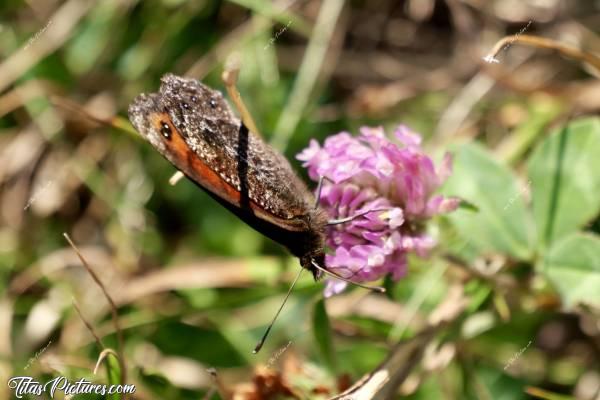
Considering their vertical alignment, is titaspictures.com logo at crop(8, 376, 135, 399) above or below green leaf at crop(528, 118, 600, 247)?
above

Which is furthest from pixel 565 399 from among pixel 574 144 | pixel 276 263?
pixel 276 263

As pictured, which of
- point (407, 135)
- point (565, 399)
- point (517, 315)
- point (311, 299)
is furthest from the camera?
point (311, 299)

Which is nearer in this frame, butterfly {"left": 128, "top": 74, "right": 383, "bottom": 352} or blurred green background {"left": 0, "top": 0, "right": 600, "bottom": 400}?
butterfly {"left": 128, "top": 74, "right": 383, "bottom": 352}

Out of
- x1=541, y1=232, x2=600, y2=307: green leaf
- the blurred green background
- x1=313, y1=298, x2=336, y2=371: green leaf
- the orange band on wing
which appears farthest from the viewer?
the blurred green background

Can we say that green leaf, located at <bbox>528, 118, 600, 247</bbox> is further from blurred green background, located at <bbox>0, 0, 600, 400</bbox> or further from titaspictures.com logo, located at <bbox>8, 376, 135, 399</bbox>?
titaspictures.com logo, located at <bbox>8, 376, 135, 399</bbox>

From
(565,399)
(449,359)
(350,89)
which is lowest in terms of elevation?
(565,399)

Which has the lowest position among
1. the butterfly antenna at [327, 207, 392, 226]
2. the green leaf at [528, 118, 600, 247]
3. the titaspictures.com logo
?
the green leaf at [528, 118, 600, 247]


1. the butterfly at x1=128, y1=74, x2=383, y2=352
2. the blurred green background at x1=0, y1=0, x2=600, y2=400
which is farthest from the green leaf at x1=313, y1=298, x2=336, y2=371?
the butterfly at x1=128, y1=74, x2=383, y2=352

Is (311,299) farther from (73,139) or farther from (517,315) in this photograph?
(73,139)
